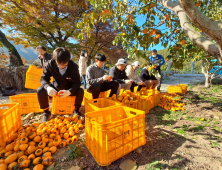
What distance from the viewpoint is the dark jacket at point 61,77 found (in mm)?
2285

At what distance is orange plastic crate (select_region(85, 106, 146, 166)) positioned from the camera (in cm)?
122

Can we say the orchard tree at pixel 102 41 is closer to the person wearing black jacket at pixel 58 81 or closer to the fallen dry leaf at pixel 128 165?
the person wearing black jacket at pixel 58 81

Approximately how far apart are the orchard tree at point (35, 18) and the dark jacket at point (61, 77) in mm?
6531

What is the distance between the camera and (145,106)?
288 cm

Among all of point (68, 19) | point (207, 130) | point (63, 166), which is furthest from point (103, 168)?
point (68, 19)

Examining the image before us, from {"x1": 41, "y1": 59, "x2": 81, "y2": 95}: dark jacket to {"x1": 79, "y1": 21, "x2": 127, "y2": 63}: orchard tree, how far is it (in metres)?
8.83

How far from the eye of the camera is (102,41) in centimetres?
A: 1141

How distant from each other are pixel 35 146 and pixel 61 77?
1223 millimetres

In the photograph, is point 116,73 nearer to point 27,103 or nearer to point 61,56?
point 61,56

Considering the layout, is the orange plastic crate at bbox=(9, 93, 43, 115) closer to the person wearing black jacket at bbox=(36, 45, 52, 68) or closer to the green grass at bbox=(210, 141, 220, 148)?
the person wearing black jacket at bbox=(36, 45, 52, 68)

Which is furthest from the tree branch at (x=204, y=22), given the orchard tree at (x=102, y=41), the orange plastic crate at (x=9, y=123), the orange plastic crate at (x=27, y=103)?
the orchard tree at (x=102, y=41)

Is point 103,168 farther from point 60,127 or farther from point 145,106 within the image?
point 145,106

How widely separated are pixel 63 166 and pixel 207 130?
2.33m

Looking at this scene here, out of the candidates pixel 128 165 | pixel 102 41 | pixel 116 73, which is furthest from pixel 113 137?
pixel 102 41
